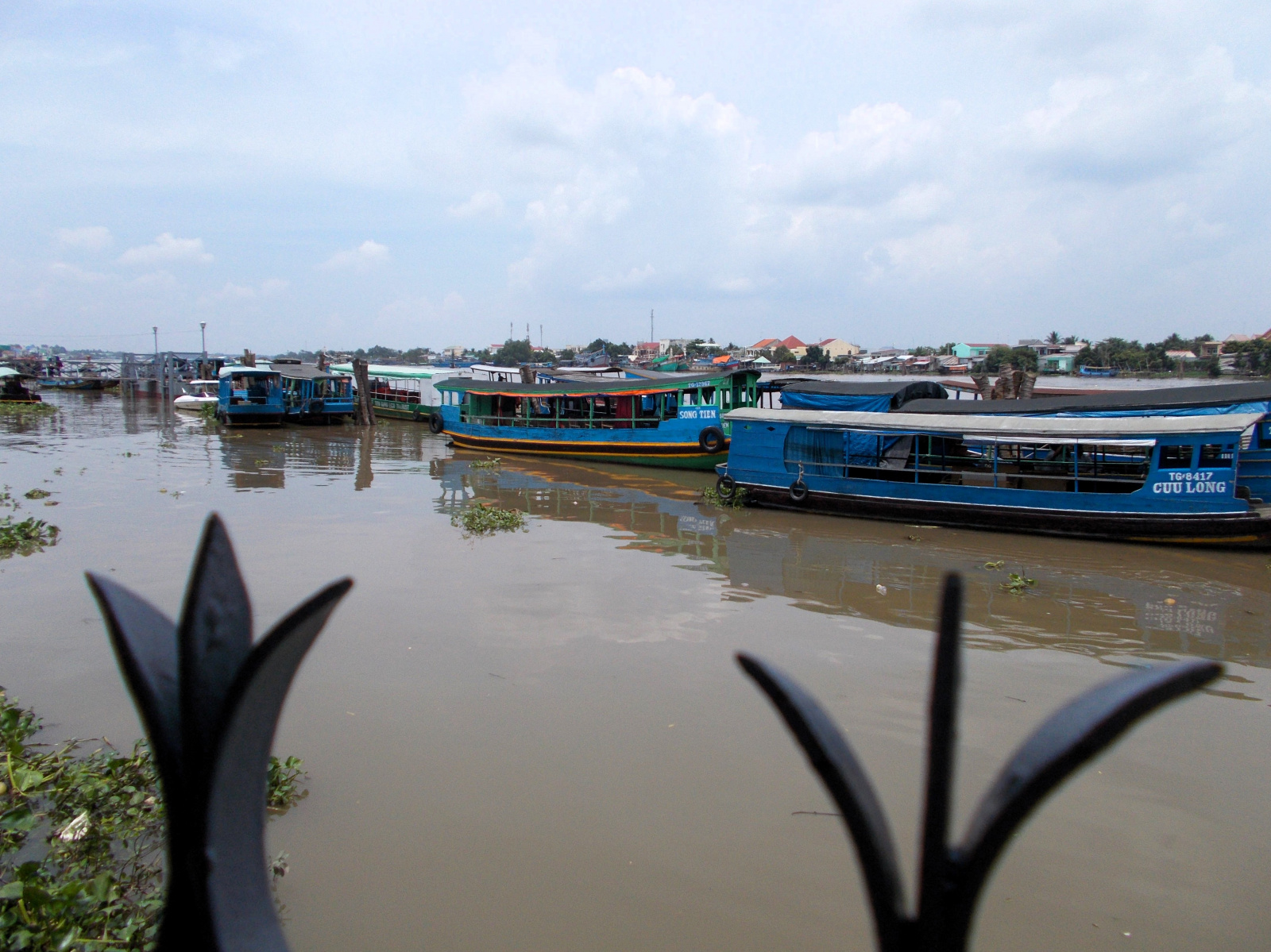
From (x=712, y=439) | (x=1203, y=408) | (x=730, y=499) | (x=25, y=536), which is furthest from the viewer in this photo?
(x=712, y=439)

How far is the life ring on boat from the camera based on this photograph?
18219 millimetres

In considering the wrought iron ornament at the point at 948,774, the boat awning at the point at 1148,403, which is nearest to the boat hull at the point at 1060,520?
the boat awning at the point at 1148,403

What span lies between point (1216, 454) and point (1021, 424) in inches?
96.5

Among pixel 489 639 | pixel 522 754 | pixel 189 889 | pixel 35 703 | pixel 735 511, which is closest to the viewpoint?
pixel 189 889

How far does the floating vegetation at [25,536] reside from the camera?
9.60 m

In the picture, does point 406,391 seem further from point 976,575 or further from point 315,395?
point 976,575

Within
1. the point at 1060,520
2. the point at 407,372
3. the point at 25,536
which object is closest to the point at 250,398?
the point at 407,372

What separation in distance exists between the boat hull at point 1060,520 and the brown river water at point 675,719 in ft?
1.08

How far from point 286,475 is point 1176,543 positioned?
1657cm

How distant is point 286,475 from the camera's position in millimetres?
17734

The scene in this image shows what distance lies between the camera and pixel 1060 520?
38.5 ft

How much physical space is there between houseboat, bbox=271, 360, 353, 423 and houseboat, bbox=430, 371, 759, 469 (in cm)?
717

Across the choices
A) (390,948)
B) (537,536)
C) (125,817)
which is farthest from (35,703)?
(537,536)

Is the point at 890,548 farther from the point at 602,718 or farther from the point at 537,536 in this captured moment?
the point at 602,718
